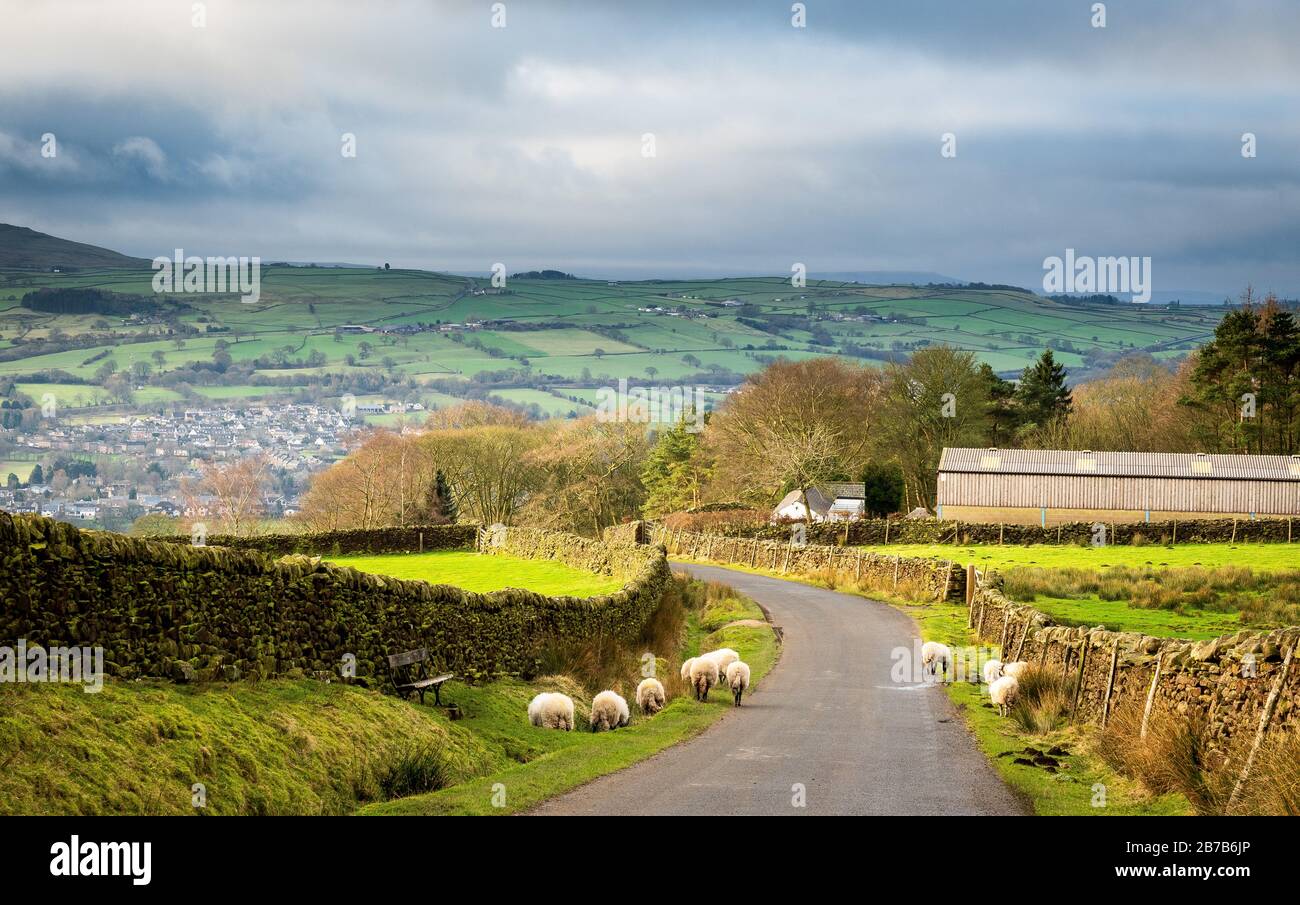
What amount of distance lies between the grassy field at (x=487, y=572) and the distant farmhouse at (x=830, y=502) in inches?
1355

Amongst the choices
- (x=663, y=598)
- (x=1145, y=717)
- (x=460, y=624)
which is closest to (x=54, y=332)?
(x=663, y=598)

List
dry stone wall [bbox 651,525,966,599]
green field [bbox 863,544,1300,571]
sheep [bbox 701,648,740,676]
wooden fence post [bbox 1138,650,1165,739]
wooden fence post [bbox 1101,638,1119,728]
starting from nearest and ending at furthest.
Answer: wooden fence post [bbox 1138,650,1165,739]
wooden fence post [bbox 1101,638,1119,728]
sheep [bbox 701,648,740,676]
dry stone wall [bbox 651,525,966,599]
green field [bbox 863,544,1300,571]

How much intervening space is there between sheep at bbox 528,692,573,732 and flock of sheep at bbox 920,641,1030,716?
7.44 metres

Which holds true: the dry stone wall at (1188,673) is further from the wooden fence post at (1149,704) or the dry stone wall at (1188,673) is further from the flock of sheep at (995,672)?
the flock of sheep at (995,672)

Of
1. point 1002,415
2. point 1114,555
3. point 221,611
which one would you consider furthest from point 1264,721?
point 1002,415

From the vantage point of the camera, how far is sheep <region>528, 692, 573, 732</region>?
18406mm

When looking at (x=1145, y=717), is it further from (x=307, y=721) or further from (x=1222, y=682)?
(x=307, y=721)

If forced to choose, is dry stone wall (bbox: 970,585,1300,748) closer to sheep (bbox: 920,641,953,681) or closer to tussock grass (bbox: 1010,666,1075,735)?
tussock grass (bbox: 1010,666,1075,735)

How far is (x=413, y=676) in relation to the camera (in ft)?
57.2

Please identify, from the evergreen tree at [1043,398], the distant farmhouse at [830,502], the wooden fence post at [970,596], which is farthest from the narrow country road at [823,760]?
the evergreen tree at [1043,398]

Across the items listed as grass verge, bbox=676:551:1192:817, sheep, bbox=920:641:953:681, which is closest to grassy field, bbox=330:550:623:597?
sheep, bbox=920:641:953:681
